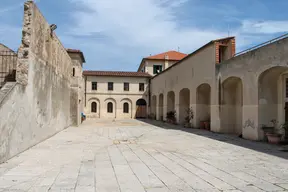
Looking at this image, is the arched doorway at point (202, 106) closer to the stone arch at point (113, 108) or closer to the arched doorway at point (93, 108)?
the stone arch at point (113, 108)

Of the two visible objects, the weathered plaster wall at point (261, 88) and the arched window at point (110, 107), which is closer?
the weathered plaster wall at point (261, 88)

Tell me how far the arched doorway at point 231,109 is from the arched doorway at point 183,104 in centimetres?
649

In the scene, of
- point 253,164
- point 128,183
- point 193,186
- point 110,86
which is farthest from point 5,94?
point 110,86

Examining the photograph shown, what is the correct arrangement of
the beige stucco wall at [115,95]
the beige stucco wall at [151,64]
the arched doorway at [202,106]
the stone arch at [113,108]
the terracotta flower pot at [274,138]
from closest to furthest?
1. the terracotta flower pot at [274,138]
2. the arched doorway at [202,106]
3. the beige stucco wall at [115,95]
4. the stone arch at [113,108]
5. the beige stucco wall at [151,64]

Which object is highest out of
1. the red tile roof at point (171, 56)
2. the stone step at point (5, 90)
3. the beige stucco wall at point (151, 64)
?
the red tile roof at point (171, 56)

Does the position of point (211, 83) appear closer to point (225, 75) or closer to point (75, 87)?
point (225, 75)

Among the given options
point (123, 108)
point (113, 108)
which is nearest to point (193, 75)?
point (123, 108)

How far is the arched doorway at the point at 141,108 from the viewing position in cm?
3294

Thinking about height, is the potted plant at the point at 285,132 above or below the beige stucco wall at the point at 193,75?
below

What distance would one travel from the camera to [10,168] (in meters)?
5.48

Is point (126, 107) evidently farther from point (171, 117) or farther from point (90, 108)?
point (171, 117)

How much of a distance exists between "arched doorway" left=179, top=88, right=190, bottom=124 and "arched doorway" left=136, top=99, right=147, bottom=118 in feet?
41.0

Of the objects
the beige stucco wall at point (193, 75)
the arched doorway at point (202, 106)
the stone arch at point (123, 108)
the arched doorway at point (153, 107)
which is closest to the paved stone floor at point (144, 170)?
the beige stucco wall at point (193, 75)

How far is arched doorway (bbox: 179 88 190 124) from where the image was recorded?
2083cm
